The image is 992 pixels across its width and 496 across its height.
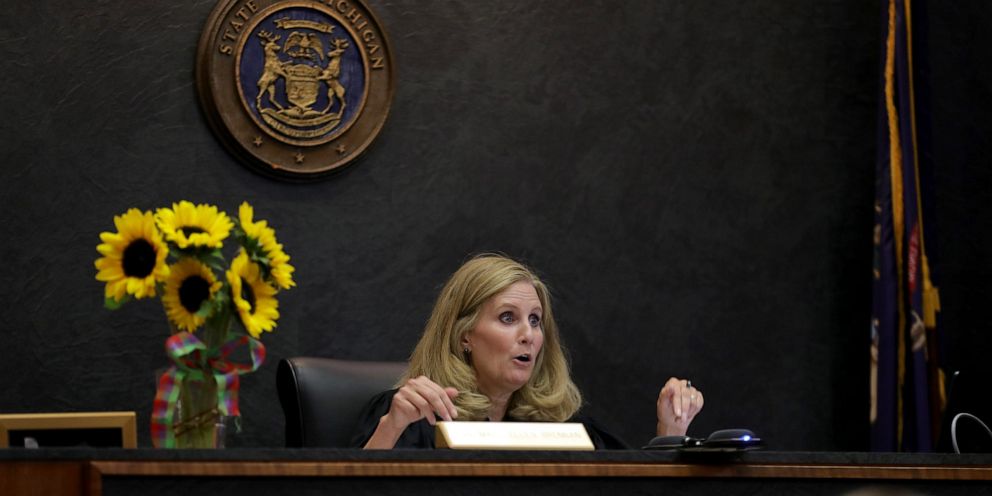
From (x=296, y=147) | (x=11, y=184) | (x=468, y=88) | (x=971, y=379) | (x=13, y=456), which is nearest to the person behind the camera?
(x=13, y=456)

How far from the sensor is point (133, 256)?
197cm

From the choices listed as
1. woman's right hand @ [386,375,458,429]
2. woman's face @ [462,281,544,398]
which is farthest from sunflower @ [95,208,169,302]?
woman's face @ [462,281,544,398]

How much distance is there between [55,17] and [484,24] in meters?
1.21

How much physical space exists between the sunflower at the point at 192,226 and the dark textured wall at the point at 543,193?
54.0 inches

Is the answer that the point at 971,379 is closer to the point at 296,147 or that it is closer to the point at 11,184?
the point at 296,147

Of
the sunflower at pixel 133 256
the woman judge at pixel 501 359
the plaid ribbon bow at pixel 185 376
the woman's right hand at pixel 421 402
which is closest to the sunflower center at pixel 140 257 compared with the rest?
the sunflower at pixel 133 256

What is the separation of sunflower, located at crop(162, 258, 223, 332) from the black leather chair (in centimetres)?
91

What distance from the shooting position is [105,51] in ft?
10.9

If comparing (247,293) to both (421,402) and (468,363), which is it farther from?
(468,363)

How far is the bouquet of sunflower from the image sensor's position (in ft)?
6.38

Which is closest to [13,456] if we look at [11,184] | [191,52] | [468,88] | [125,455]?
[125,455]

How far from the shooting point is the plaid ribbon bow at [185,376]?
1933 millimetres

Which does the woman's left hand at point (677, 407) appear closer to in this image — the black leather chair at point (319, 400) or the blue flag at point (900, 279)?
the black leather chair at point (319, 400)

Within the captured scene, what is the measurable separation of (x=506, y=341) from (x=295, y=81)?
985 mm
